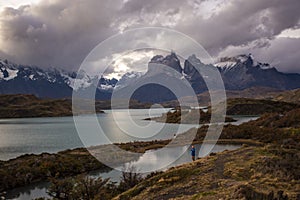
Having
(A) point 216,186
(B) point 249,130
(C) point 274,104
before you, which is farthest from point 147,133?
(C) point 274,104

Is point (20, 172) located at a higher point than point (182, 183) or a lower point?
lower

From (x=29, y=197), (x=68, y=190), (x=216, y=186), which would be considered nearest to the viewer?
(x=216, y=186)

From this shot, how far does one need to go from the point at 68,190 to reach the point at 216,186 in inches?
598

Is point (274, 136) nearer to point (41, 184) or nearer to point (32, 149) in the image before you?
point (41, 184)

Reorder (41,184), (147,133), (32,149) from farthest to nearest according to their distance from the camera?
(147,133) → (32,149) → (41,184)

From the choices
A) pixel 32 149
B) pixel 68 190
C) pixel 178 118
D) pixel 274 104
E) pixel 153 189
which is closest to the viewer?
pixel 153 189

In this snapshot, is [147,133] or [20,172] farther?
[147,133]

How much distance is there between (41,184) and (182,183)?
969 inches

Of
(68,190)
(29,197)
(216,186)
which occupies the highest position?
(216,186)

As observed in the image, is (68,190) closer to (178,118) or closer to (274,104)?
(178,118)

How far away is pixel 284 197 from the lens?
15.9 meters

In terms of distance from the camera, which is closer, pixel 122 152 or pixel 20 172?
pixel 20 172

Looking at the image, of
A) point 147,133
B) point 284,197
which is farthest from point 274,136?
point 284,197

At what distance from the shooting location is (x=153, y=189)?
23.9 m
